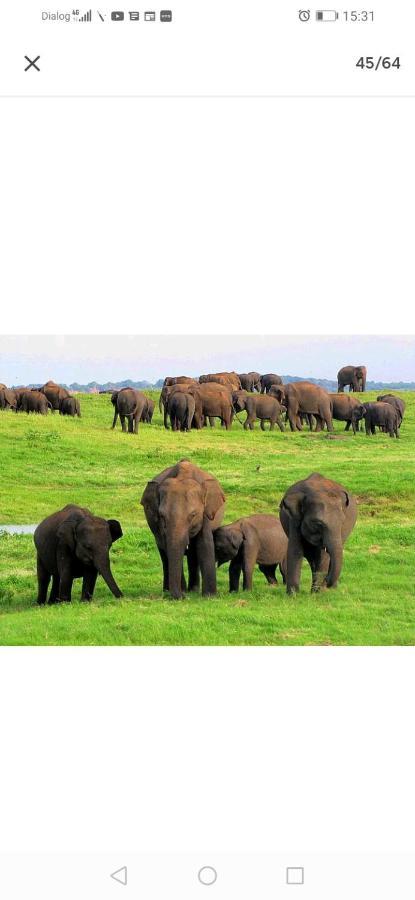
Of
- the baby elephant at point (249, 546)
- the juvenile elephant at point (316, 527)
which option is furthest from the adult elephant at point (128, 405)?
the juvenile elephant at point (316, 527)

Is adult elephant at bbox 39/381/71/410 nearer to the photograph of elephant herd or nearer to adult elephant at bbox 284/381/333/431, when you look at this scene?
the photograph of elephant herd

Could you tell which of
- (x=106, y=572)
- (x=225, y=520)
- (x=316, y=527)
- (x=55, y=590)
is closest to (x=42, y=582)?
(x=55, y=590)

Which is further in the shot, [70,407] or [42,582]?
[70,407]

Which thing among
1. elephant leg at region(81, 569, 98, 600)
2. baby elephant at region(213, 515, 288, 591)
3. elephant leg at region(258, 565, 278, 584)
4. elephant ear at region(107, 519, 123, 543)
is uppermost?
elephant ear at region(107, 519, 123, 543)

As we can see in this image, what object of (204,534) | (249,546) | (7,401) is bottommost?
(249,546)

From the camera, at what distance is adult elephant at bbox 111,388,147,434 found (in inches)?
899

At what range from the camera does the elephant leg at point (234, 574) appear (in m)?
11.8

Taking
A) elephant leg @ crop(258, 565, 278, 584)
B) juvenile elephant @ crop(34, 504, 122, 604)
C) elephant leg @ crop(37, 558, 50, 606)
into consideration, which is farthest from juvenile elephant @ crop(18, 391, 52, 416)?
juvenile elephant @ crop(34, 504, 122, 604)

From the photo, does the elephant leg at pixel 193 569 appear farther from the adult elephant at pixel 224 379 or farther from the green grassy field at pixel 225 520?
the adult elephant at pixel 224 379

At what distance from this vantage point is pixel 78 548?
11.1 metres

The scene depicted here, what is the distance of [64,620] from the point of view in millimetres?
9883

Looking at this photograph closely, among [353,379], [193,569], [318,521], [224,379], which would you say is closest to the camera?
[318,521]

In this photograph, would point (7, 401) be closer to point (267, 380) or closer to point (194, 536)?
point (267, 380)

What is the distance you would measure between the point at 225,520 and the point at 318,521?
200 inches
